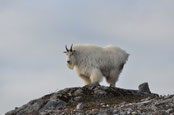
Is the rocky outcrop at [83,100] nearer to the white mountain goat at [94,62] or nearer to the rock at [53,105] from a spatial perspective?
the rock at [53,105]

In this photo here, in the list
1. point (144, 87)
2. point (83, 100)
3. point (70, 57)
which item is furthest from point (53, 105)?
point (70, 57)

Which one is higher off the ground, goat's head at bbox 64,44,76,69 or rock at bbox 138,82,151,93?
goat's head at bbox 64,44,76,69

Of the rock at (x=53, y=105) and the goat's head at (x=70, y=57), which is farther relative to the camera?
the goat's head at (x=70, y=57)

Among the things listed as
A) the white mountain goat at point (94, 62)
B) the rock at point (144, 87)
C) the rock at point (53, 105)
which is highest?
the white mountain goat at point (94, 62)

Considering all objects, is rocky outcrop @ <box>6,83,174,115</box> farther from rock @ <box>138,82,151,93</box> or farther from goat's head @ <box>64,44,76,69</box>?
goat's head @ <box>64,44,76,69</box>

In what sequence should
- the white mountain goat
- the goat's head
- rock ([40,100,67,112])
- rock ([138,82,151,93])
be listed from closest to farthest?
1. rock ([40,100,67,112])
2. rock ([138,82,151,93])
3. the white mountain goat
4. the goat's head

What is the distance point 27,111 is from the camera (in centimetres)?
1661

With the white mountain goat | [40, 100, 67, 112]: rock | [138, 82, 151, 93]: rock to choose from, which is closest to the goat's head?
the white mountain goat

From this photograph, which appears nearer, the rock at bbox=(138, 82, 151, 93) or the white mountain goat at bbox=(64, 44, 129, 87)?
the rock at bbox=(138, 82, 151, 93)

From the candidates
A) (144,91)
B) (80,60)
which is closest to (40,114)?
(144,91)

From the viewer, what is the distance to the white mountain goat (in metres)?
21.9

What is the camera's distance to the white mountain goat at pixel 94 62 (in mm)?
21906

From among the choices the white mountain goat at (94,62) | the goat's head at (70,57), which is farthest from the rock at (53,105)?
the goat's head at (70,57)

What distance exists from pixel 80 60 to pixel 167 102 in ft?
32.5
